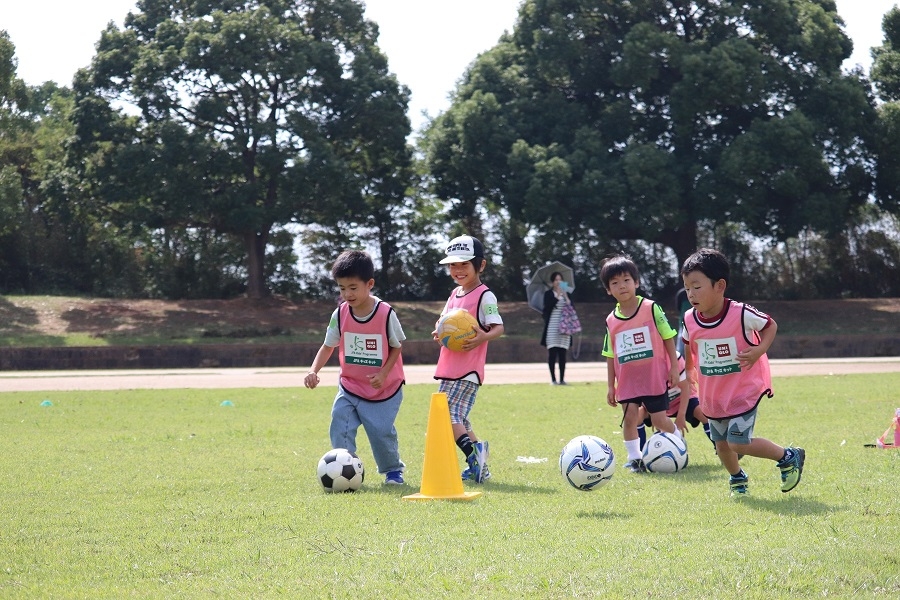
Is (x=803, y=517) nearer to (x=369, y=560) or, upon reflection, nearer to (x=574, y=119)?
(x=369, y=560)

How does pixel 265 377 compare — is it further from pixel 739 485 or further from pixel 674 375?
pixel 739 485

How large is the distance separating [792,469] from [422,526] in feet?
7.61

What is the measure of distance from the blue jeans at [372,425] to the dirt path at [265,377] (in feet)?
34.0

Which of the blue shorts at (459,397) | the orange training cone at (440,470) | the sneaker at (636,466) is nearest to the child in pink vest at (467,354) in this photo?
the blue shorts at (459,397)

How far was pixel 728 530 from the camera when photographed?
539cm

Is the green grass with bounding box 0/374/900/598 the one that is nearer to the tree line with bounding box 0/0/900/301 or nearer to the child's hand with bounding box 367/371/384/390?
the child's hand with bounding box 367/371/384/390

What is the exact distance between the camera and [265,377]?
20.6 metres

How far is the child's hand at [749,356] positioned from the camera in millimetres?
6316

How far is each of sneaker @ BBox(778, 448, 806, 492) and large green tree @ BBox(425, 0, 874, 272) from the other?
76.8 ft

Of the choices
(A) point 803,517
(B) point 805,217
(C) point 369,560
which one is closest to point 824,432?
(A) point 803,517

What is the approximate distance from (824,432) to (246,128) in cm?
2429

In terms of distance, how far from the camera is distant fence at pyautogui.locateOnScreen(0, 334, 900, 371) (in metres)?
26.0

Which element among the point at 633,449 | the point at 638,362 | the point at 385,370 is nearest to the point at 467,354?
the point at 385,370

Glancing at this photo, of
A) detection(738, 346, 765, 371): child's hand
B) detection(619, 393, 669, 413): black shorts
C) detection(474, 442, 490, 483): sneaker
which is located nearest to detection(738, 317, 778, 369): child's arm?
detection(738, 346, 765, 371): child's hand
